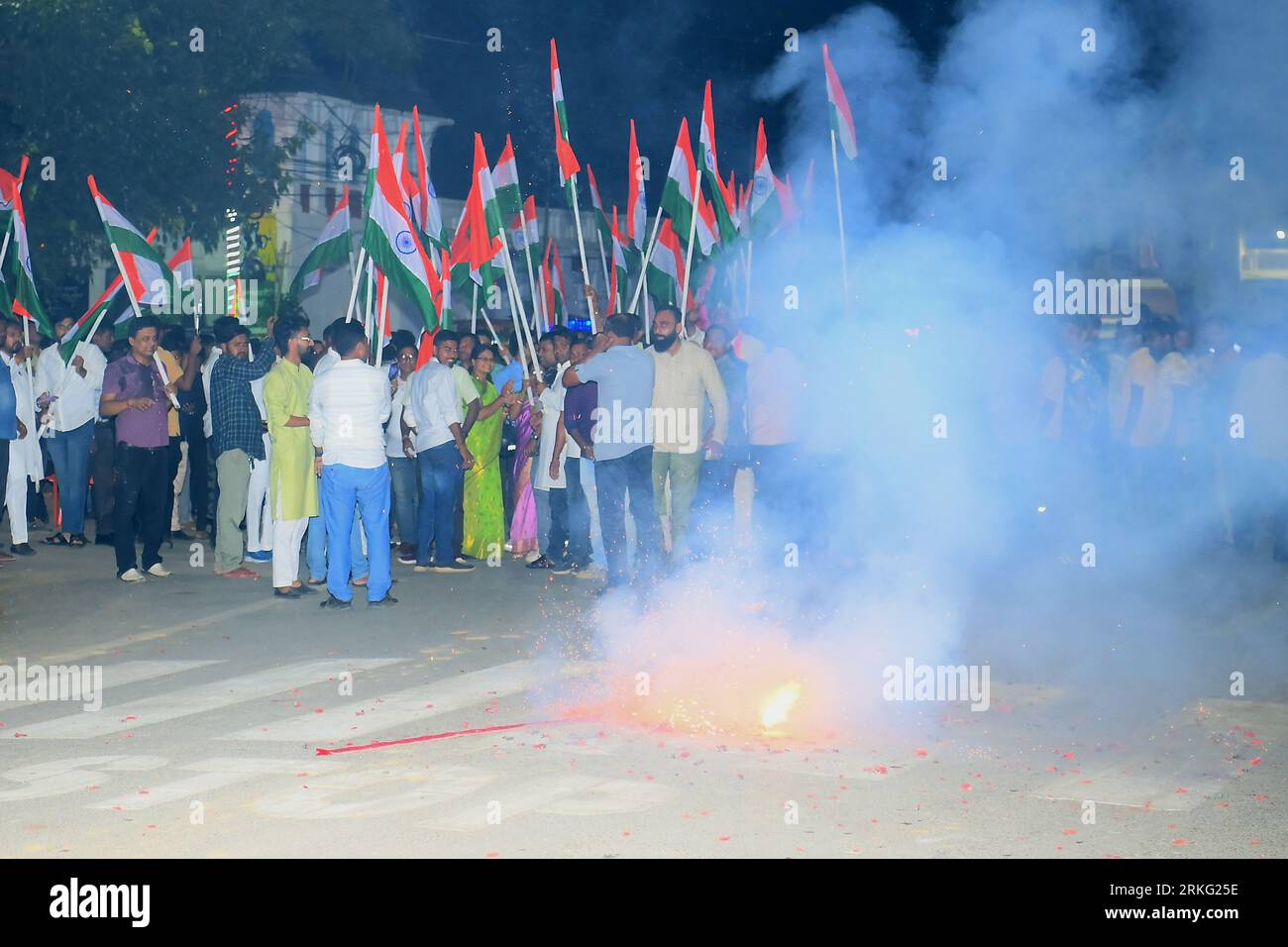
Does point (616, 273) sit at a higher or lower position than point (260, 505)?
higher

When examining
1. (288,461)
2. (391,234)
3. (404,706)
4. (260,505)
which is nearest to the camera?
(404,706)

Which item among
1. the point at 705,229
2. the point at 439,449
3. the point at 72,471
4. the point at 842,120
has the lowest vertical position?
the point at 72,471

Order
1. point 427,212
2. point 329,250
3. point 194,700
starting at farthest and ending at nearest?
1. point 427,212
2. point 329,250
3. point 194,700

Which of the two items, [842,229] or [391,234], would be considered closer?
[842,229]

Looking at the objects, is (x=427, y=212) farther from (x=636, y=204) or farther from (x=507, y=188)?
(x=636, y=204)

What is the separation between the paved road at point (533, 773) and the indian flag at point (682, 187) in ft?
21.0

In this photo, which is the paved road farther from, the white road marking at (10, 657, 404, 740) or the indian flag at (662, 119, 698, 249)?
the indian flag at (662, 119, 698, 249)

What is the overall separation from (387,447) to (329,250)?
2149 mm

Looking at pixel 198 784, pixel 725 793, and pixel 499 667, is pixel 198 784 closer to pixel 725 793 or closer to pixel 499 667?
pixel 725 793

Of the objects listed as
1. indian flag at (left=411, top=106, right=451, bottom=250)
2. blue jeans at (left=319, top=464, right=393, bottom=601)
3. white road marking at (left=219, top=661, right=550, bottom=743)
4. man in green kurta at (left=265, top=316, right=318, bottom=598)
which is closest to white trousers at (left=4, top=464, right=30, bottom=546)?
man in green kurta at (left=265, top=316, right=318, bottom=598)

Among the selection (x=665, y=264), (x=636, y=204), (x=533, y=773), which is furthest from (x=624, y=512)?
(x=636, y=204)

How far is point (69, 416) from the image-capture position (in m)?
15.1

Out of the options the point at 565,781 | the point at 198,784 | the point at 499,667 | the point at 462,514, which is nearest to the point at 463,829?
the point at 565,781

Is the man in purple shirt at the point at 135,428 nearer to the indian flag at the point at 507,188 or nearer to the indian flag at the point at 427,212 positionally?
the indian flag at the point at 427,212
